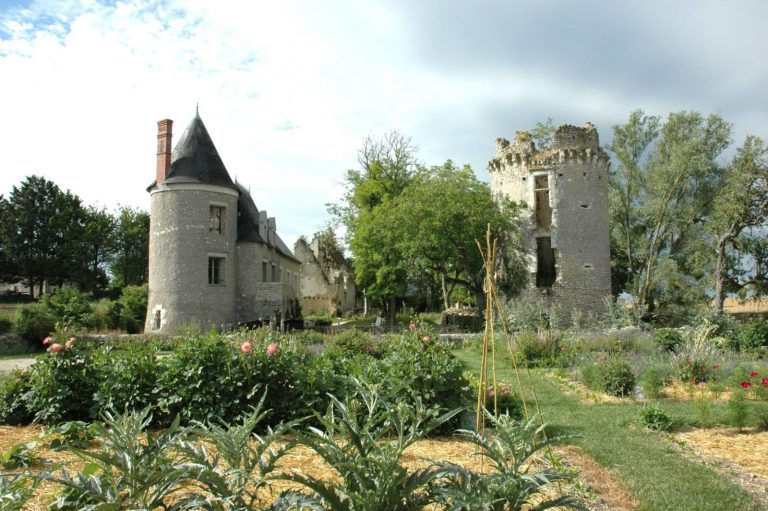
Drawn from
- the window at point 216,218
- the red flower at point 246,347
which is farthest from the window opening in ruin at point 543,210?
the red flower at point 246,347

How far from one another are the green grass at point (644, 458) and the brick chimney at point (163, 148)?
19325mm

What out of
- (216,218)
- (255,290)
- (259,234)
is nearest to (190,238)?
(216,218)

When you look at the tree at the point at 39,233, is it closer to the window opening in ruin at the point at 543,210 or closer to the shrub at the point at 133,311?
the shrub at the point at 133,311

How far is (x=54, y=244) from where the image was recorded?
37094 mm

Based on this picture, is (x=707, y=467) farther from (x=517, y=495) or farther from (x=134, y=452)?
(x=134, y=452)

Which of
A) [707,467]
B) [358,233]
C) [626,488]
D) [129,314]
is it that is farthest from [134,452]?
[358,233]

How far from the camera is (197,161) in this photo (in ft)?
75.3

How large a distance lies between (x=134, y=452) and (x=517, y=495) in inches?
81.3

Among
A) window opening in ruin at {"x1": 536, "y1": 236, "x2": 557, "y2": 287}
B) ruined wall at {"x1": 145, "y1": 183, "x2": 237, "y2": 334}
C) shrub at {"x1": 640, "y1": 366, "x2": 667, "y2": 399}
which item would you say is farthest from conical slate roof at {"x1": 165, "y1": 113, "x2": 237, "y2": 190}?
shrub at {"x1": 640, "y1": 366, "x2": 667, "y2": 399}

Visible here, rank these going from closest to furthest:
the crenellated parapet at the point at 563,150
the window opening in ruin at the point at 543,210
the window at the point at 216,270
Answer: the window at the point at 216,270 → the crenellated parapet at the point at 563,150 → the window opening in ruin at the point at 543,210

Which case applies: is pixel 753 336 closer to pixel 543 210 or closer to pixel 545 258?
pixel 545 258

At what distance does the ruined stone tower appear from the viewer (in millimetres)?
26219

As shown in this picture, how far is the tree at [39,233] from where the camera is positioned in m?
35.8

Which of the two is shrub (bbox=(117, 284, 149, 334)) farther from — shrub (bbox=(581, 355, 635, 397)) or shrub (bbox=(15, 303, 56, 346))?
shrub (bbox=(581, 355, 635, 397))
